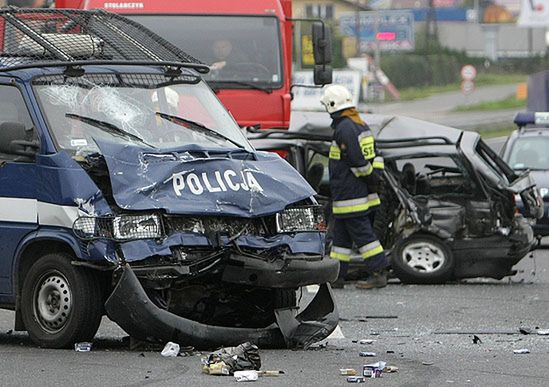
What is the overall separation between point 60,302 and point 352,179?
5.27 metres

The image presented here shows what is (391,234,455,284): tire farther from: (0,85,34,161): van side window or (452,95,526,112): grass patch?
(452,95,526,112): grass patch

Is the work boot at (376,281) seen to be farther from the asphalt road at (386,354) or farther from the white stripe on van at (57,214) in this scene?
the white stripe on van at (57,214)

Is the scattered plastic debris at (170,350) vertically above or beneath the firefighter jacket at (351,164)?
beneath

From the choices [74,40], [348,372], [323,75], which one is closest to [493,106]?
[323,75]

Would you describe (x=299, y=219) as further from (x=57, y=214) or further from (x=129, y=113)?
(x=57, y=214)

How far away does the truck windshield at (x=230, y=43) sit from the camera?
54.1 feet

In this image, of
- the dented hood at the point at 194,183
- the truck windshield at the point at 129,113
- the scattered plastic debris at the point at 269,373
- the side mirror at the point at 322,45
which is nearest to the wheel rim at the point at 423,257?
the side mirror at the point at 322,45

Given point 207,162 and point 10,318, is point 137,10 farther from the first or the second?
point 207,162

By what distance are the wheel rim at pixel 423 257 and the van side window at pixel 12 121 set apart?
6165mm

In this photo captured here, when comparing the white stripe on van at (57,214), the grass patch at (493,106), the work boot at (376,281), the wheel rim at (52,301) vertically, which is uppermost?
the white stripe on van at (57,214)

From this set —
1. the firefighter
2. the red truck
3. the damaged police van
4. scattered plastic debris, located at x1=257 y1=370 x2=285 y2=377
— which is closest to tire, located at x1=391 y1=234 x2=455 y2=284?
the firefighter

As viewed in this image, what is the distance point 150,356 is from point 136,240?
717 mm

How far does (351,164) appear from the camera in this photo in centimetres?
1420

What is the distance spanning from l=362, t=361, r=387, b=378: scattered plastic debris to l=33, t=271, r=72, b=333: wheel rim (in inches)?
81.1
